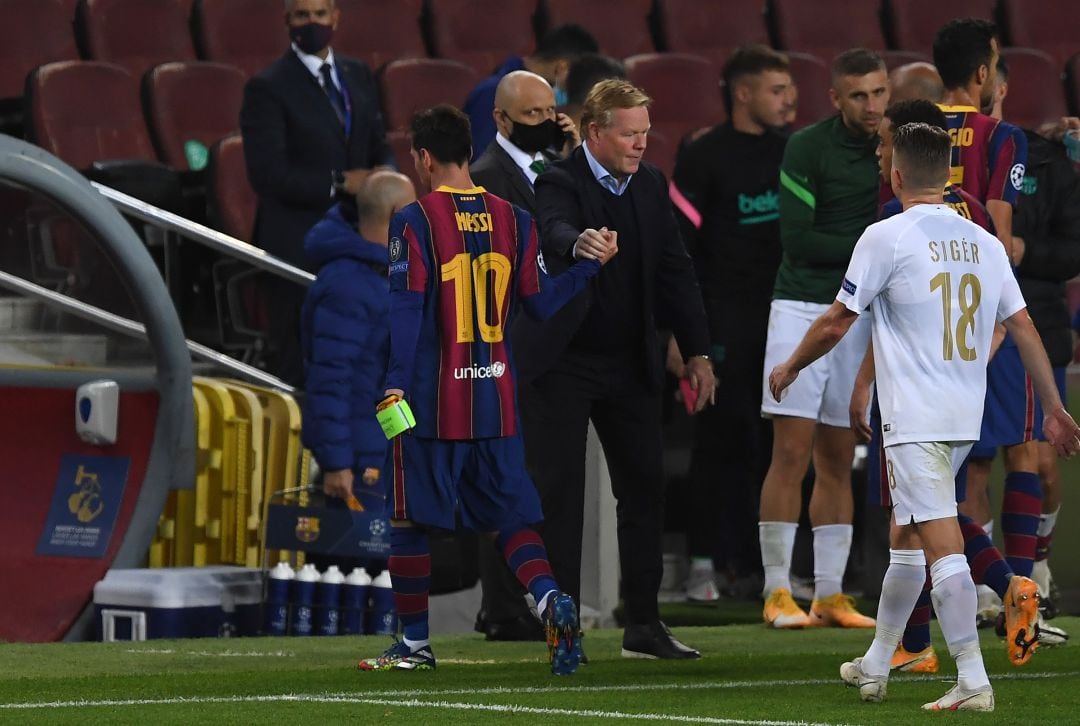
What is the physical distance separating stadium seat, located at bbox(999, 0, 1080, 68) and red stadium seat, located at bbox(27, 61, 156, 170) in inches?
221

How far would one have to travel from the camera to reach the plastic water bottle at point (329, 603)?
325 inches

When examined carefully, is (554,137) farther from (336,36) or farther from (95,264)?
(336,36)

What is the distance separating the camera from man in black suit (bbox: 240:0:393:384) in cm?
933

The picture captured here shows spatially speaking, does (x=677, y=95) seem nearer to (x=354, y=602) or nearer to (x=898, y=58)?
(x=898, y=58)

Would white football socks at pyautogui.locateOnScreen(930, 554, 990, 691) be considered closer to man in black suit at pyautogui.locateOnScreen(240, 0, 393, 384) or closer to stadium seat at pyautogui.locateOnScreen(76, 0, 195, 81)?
man in black suit at pyautogui.locateOnScreen(240, 0, 393, 384)

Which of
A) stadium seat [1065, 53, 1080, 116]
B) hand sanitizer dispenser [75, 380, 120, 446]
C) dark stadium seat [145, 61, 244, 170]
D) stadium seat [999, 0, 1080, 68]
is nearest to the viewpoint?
hand sanitizer dispenser [75, 380, 120, 446]

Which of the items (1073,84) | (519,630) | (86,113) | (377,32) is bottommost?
(519,630)

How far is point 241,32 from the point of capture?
12.1 m

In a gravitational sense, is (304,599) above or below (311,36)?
below

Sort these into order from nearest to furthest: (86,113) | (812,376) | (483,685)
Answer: (483,685) < (812,376) < (86,113)

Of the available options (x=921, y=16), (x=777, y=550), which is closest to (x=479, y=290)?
(x=777, y=550)

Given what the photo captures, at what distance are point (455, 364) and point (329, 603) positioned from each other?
7.18 feet

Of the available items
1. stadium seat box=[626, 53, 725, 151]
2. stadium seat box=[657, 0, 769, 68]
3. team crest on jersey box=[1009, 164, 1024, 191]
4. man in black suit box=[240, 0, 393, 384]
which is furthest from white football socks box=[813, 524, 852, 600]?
stadium seat box=[657, 0, 769, 68]

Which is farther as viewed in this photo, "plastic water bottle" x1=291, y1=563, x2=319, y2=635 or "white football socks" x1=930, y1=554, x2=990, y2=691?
"plastic water bottle" x1=291, y1=563, x2=319, y2=635
